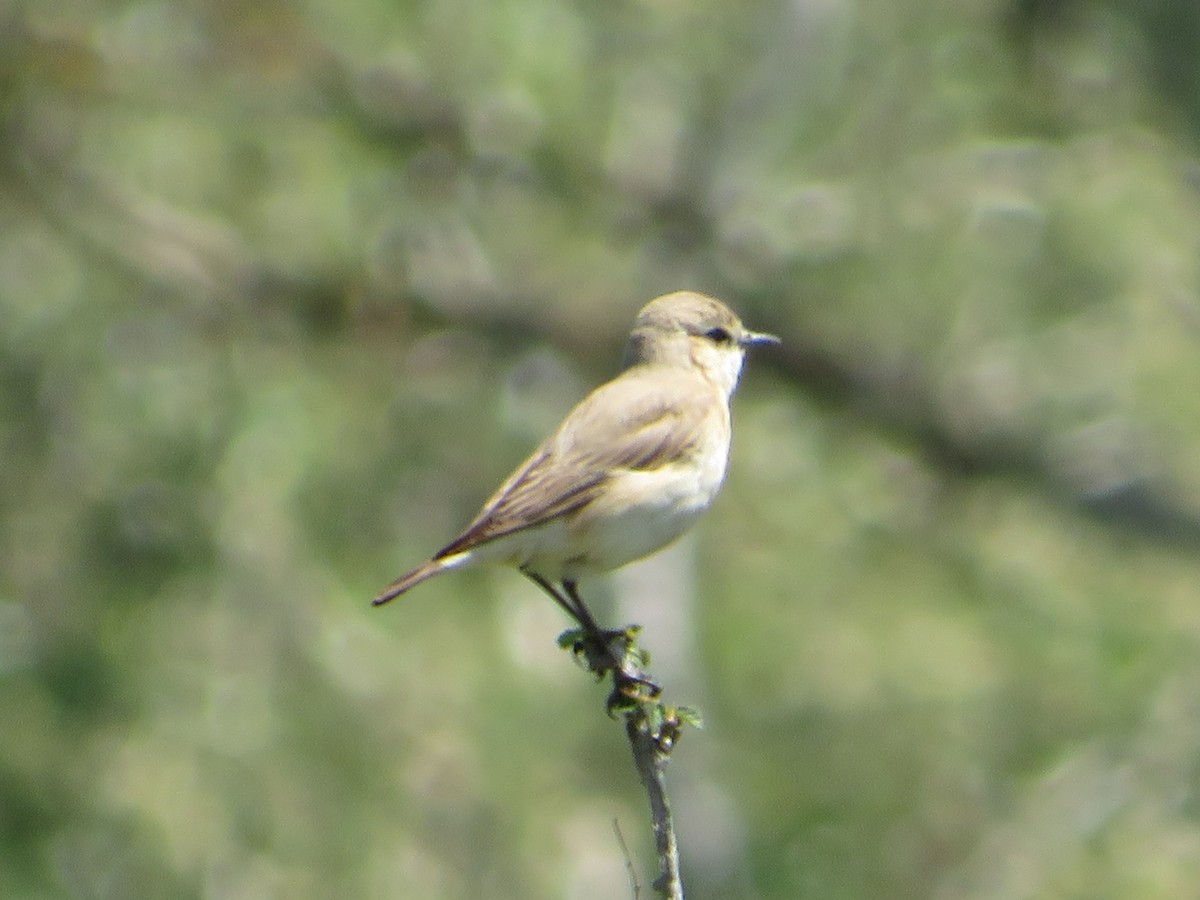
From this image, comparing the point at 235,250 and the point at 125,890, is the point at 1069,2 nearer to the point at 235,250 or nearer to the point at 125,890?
the point at 235,250

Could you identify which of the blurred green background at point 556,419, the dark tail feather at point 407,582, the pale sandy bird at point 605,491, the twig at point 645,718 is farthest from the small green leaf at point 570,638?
the blurred green background at point 556,419

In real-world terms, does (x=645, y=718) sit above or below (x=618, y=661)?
below

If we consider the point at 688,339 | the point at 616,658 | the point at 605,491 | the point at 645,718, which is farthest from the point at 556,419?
the point at 645,718

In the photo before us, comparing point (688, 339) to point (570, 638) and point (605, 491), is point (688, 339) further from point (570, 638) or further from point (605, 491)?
point (570, 638)

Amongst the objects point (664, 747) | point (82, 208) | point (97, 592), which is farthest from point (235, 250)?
point (664, 747)

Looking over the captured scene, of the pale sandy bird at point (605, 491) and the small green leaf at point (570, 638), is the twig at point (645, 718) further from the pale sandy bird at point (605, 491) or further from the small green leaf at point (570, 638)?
the pale sandy bird at point (605, 491)

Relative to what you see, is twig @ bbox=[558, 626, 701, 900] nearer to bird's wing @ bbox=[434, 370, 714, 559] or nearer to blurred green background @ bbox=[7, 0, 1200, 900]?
bird's wing @ bbox=[434, 370, 714, 559]
